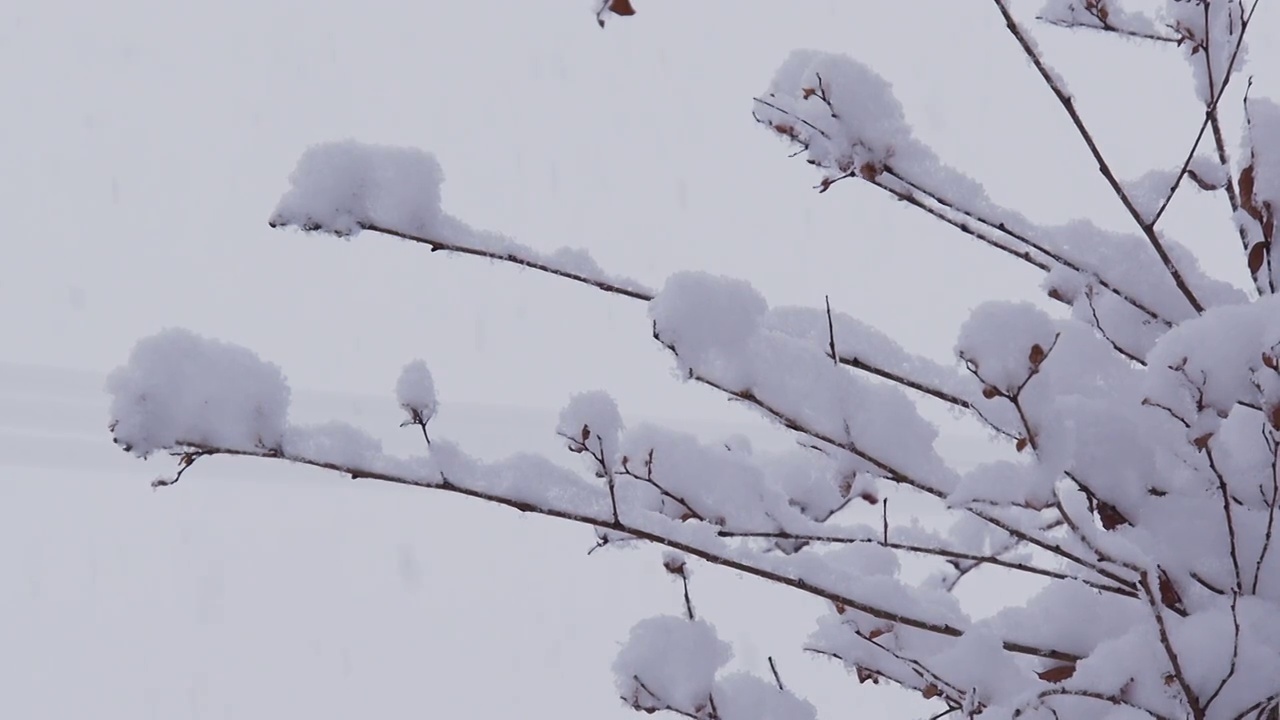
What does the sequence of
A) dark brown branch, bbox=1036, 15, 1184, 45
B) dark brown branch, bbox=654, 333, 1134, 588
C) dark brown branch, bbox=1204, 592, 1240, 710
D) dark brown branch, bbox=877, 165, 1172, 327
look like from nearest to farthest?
dark brown branch, bbox=1204, 592, 1240, 710 < dark brown branch, bbox=654, 333, 1134, 588 < dark brown branch, bbox=877, 165, 1172, 327 < dark brown branch, bbox=1036, 15, 1184, 45

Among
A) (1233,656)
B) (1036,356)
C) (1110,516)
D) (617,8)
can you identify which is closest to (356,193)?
(617,8)

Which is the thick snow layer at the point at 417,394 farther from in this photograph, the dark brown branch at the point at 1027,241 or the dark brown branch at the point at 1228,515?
the dark brown branch at the point at 1228,515

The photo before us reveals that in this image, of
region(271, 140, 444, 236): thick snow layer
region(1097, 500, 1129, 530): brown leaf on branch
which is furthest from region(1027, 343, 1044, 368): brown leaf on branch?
region(271, 140, 444, 236): thick snow layer

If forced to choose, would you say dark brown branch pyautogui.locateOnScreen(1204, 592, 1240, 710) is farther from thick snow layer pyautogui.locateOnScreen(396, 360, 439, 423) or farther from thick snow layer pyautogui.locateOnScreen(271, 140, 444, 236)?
thick snow layer pyautogui.locateOnScreen(271, 140, 444, 236)

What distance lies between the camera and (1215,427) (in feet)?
3.16

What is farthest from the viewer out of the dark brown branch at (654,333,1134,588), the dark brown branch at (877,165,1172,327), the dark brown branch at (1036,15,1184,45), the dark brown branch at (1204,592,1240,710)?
the dark brown branch at (1036,15,1184,45)

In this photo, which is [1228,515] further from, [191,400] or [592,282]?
[191,400]

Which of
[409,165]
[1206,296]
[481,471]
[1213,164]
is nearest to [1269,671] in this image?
[1206,296]

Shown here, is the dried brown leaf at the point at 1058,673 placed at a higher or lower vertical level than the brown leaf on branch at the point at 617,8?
lower

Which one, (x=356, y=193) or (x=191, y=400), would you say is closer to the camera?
(x=191, y=400)

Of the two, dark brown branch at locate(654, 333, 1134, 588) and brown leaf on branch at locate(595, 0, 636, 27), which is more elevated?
brown leaf on branch at locate(595, 0, 636, 27)

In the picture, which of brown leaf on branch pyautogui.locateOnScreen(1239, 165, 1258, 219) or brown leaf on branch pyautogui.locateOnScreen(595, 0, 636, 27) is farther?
brown leaf on branch pyautogui.locateOnScreen(1239, 165, 1258, 219)

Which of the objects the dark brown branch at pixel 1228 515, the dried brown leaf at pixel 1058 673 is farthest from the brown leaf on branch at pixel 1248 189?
the dried brown leaf at pixel 1058 673

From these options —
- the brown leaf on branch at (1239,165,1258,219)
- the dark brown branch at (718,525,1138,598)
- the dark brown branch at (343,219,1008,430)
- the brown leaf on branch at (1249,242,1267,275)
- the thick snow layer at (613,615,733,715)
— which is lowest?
the thick snow layer at (613,615,733,715)
